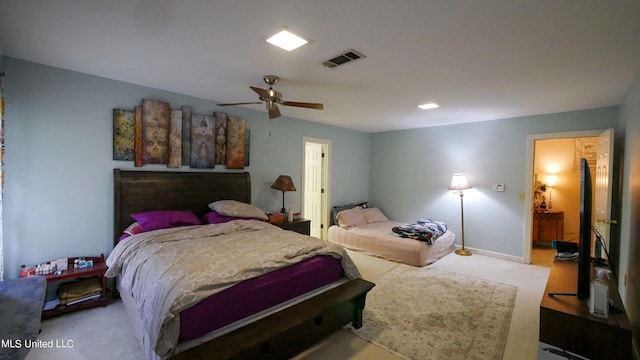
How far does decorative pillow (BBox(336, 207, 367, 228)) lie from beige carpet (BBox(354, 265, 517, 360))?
1.55 m

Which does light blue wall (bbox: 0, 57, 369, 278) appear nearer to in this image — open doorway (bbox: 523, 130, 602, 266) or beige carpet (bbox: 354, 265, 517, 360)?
beige carpet (bbox: 354, 265, 517, 360)

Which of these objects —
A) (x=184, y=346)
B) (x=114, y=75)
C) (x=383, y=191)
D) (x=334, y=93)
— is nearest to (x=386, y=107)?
(x=334, y=93)

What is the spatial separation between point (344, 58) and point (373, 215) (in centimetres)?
411

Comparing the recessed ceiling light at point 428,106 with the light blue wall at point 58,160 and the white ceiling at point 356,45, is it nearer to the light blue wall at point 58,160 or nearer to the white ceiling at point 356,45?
the white ceiling at point 356,45

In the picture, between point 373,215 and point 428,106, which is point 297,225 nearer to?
point 373,215

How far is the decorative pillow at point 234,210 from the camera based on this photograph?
355 cm

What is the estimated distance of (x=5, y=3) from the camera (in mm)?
1700

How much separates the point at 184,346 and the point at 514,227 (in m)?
5.02

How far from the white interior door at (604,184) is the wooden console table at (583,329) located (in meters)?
1.93

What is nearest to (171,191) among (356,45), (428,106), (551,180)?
(356,45)

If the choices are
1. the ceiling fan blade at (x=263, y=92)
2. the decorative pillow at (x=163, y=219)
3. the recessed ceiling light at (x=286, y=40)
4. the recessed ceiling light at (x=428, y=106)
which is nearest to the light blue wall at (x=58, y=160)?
the decorative pillow at (x=163, y=219)

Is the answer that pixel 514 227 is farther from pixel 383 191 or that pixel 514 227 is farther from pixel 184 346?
pixel 184 346

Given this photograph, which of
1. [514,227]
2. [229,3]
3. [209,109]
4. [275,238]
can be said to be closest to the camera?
[229,3]

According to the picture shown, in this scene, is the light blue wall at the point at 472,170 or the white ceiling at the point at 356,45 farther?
the light blue wall at the point at 472,170
